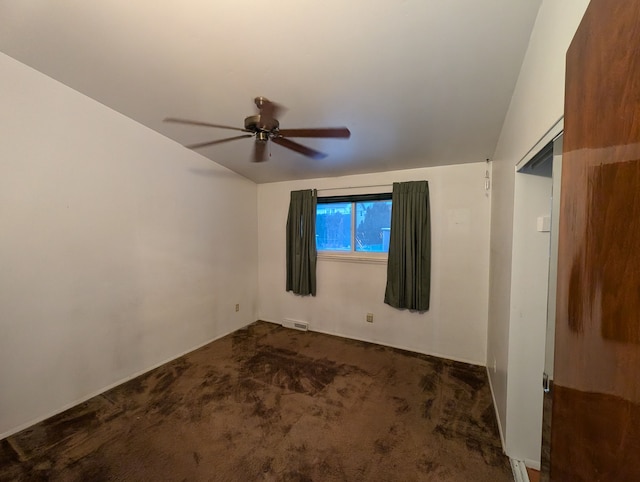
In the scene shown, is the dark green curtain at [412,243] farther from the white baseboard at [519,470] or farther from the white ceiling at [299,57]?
the white baseboard at [519,470]

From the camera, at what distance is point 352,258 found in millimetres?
3324

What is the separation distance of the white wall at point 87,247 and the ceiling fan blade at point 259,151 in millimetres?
646

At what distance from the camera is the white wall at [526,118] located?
0.92 meters

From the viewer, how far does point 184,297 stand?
2.91m

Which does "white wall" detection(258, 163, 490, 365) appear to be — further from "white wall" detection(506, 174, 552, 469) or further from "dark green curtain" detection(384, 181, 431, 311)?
"white wall" detection(506, 174, 552, 469)

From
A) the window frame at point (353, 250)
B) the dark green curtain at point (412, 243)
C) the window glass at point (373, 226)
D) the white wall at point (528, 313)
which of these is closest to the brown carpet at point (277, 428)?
the white wall at point (528, 313)

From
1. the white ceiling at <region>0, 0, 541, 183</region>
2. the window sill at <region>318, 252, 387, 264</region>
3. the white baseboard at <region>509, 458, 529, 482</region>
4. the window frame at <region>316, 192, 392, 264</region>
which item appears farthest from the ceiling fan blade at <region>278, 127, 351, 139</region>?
the white baseboard at <region>509, 458, 529, 482</region>

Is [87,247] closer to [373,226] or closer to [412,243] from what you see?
[373,226]

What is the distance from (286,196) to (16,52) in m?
2.62

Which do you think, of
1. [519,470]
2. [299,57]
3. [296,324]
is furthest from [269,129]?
[296,324]

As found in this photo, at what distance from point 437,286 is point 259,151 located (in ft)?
8.23

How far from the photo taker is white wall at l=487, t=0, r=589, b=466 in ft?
3.01

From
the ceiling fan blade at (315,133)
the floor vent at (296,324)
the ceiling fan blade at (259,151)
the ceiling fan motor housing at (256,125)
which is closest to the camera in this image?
the ceiling fan motor housing at (256,125)

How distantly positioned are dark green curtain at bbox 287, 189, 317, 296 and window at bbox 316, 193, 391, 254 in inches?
6.8
